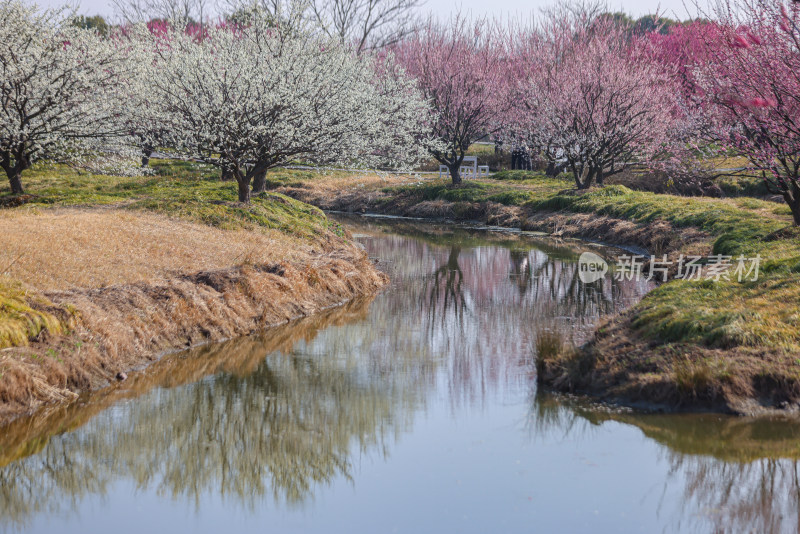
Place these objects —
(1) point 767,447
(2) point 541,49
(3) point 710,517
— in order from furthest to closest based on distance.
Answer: (2) point 541,49
(1) point 767,447
(3) point 710,517

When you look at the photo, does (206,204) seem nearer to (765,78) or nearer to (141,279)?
(141,279)

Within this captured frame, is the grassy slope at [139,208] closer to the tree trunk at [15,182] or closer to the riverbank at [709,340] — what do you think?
the tree trunk at [15,182]

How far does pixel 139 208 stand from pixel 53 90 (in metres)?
4.92

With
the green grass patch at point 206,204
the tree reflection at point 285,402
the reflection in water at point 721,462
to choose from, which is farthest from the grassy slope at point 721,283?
the green grass patch at point 206,204

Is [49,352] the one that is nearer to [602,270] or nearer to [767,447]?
[767,447]

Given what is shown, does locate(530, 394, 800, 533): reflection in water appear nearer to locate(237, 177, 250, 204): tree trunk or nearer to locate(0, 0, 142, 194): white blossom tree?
locate(237, 177, 250, 204): tree trunk

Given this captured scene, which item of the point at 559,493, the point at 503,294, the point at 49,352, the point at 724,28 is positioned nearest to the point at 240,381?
the point at 49,352

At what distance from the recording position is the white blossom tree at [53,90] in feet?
72.8

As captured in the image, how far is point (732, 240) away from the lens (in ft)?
65.7

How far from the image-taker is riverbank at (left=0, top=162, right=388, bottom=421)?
34.6 feet

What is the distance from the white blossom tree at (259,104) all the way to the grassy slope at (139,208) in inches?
49.5

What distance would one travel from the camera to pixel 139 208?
21062 mm

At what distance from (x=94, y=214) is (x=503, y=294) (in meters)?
10.1

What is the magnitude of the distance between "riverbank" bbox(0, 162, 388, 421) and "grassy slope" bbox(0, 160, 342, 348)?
0.03 meters
